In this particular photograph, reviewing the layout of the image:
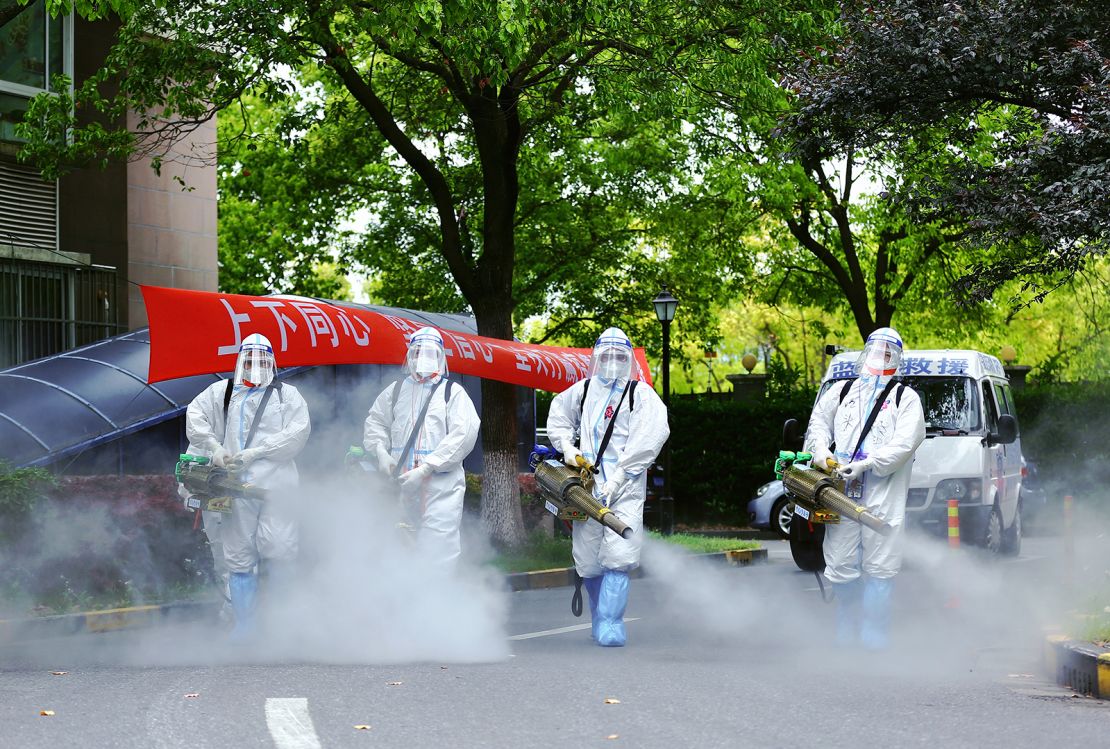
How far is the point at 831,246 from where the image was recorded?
2622cm

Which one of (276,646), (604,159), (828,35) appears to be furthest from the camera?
(604,159)

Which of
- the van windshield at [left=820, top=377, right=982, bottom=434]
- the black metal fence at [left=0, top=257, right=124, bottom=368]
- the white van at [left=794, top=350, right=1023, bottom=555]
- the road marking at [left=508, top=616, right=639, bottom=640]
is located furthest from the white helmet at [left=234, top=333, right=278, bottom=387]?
the black metal fence at [left=0, top=257, right=124, bottom=368]

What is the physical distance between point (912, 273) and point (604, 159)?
629 centimetres

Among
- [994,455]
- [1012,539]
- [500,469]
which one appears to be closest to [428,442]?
[500,469]

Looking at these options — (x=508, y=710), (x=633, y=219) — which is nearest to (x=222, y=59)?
(x=508, y=710)

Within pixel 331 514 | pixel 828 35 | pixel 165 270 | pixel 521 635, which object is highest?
pixel 828 35

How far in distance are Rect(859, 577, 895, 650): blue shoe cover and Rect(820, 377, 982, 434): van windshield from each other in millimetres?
5105

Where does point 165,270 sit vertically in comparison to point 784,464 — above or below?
above

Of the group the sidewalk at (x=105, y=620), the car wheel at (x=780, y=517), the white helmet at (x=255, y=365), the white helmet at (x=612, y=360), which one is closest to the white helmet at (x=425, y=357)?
the white helmet at (x=255, y=365)

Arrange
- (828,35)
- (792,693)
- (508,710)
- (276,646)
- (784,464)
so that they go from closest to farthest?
(508,710)
(792,693)
(276,646)
(784,464)
(828,35)

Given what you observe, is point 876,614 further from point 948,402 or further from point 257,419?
point 948,402

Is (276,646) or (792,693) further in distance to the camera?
(276,646)

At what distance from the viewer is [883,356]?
8859mm

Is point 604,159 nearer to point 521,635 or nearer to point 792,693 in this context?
point 521,635
